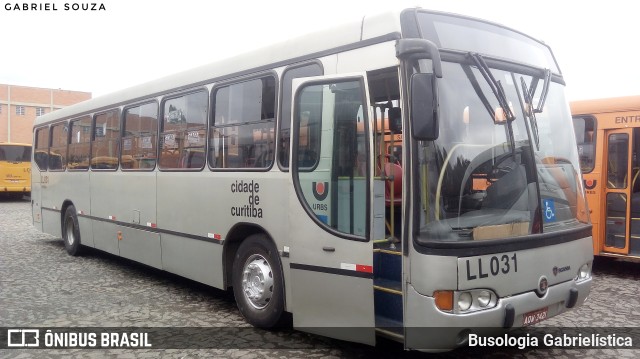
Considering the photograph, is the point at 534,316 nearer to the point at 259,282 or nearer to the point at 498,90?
the point at 498,90

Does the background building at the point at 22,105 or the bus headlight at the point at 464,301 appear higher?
the background building at the point at 22,105

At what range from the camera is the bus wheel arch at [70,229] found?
1023cm

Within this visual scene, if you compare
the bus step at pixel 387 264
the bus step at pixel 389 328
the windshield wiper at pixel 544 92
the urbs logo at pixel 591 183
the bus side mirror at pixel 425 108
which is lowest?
the bus step at pixel 389 328

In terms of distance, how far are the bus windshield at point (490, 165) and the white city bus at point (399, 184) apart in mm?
13

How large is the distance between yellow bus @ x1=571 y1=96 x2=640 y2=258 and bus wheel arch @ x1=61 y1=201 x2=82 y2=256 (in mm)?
9164

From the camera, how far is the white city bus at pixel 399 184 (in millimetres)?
4012

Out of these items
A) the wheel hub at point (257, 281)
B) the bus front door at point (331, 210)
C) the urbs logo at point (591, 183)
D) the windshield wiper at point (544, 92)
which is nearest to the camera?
the bus front door at point (331, 210)

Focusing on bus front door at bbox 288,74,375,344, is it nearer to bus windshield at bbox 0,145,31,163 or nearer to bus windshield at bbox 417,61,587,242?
bus windshield at bbox 417,61,587,242

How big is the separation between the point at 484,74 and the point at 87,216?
7.97 meters

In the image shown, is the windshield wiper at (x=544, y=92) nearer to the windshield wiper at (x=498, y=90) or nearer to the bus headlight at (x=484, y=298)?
the windshield wiper at (x=498, y=90)

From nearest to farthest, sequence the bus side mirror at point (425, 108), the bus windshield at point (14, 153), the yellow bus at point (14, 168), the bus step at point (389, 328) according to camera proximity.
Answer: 1. the bus side mirror at point (425, 108)
2. the bus step at point (389, 328)
3. the yellow bus at point (14, 168)
4. the bus windshield at point (14, 153)

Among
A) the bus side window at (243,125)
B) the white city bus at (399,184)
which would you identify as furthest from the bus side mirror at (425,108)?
the bus side window at (243,125)

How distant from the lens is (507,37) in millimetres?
4832

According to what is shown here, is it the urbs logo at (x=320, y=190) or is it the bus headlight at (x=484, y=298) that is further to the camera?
the urbs logo at (x=320, y=190)
